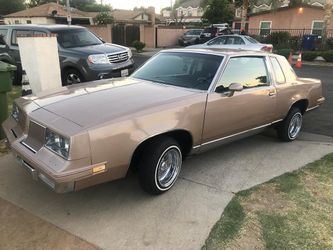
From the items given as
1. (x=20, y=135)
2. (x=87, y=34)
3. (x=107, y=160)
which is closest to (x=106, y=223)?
(x=107, y=160)

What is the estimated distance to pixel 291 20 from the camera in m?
30.1

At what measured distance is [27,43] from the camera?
6.16m

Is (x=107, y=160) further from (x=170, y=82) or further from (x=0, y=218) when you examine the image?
(x=170, y=82)

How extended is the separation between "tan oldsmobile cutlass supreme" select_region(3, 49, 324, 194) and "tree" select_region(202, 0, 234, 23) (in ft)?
123

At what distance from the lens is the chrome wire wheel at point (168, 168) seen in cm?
395

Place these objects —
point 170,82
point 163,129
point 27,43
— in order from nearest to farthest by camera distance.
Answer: point 163,129 < point 170,82 < point 27,43

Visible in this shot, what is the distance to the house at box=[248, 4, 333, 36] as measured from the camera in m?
28.7

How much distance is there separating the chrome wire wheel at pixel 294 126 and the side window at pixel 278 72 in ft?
2.47

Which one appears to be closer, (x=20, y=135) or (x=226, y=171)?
(x=20, y=135)

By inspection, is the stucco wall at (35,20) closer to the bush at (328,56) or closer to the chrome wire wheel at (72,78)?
the bush at (328,56)

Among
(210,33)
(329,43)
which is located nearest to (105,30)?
(210,33)

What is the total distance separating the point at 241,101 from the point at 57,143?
8.07 ft

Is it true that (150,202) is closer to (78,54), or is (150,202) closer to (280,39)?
(78,54)

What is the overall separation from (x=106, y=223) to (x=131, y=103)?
124 centimetres
